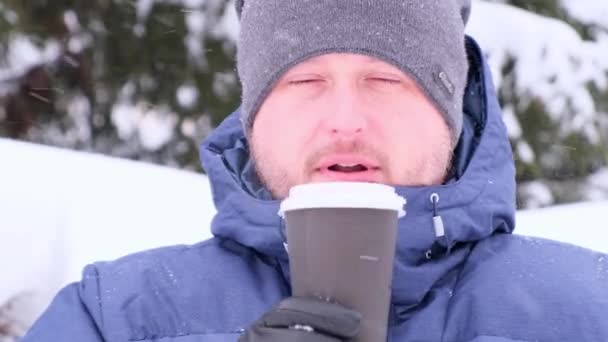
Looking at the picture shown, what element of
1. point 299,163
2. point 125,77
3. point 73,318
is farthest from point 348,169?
point 125,77

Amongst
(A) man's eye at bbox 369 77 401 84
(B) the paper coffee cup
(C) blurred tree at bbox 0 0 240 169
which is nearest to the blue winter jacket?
(A) man's eye at bbox 369 77 401 84

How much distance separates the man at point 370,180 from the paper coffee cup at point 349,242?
46cm

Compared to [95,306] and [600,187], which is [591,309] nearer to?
[95,306]

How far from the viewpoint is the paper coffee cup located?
95cm

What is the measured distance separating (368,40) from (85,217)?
0.84 metres

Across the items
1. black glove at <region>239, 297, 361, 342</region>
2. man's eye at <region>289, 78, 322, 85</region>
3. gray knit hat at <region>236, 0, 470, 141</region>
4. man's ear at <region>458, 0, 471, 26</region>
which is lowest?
black glove at <region>239, 297, 361, 342</region>

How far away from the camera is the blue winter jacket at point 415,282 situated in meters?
1.45

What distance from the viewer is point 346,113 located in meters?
1.57

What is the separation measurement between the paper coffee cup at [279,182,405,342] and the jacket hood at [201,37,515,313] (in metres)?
0.52

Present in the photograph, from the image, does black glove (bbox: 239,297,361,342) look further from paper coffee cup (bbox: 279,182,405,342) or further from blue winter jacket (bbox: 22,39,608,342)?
blue winter jacket (bbox: 22,39,608,342)

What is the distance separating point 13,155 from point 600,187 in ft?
9.46

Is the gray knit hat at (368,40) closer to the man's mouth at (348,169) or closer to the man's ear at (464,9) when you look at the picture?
the man's ear at (464,9)

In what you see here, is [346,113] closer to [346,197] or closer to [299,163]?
[299,163]

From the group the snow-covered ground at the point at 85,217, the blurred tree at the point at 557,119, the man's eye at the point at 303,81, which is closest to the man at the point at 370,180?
the man's eye at the point at 303,81
